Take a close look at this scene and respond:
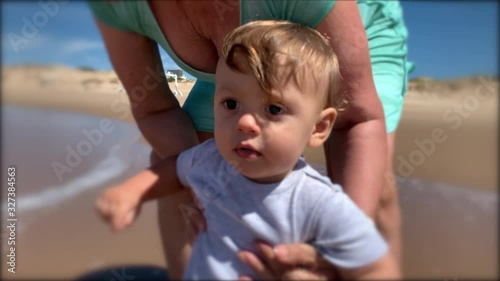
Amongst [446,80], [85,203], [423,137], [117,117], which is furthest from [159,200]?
[446,80]

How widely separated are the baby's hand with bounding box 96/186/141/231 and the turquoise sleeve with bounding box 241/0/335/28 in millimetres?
231

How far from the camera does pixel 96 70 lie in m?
0.66

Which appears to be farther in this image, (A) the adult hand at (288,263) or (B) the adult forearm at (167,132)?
(B) the adult forearm at (167,132)

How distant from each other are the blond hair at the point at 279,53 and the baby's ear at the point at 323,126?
0.03 m

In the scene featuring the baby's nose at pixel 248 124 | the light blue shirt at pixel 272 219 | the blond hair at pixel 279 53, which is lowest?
the light blue shirt at pixel 272 219

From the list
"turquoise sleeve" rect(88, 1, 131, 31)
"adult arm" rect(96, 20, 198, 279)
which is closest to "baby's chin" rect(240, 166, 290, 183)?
"adult arm" rect(96, 20, 198, 279)

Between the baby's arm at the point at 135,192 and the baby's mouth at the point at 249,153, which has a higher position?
the baby's mouth at the point at 249,153

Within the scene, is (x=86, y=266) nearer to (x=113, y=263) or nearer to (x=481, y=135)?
(x=113, y=263)

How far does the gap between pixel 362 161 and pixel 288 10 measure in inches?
7.8

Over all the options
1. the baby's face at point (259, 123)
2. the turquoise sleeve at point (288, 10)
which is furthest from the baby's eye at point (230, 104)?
the turquoise sleeve at point (288, 10)

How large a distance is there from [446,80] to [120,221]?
1189 mm

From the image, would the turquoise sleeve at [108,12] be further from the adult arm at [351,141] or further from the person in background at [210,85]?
the adult arm at [351,141]

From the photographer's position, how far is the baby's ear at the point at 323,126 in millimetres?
566

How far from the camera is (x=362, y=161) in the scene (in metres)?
0.62
